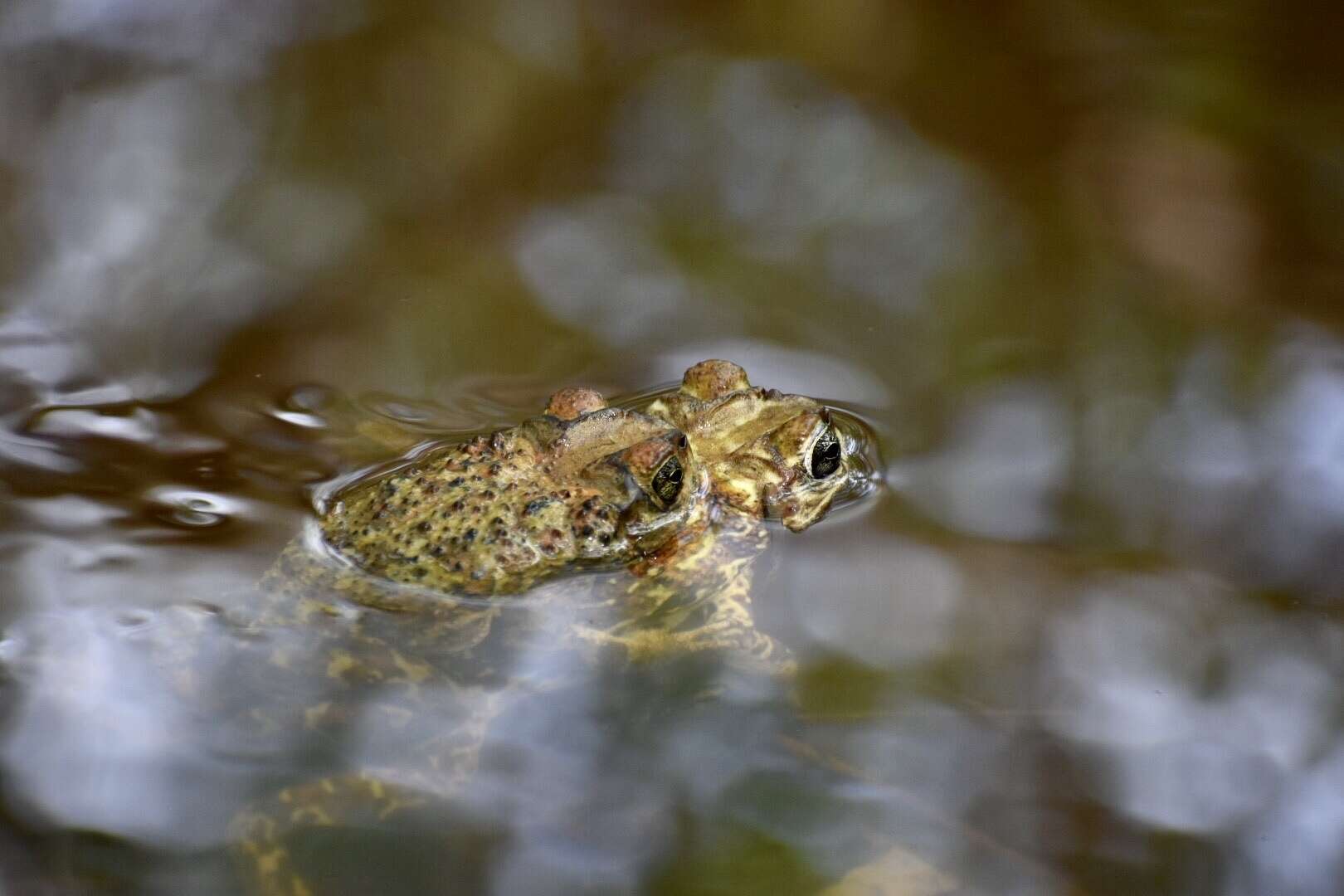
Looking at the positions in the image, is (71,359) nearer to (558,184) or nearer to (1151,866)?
(558,184)

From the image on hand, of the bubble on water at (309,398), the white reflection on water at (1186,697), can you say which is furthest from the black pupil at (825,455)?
the bubble on water at (309,398)

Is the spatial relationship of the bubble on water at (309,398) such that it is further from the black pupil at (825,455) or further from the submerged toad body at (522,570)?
the black pupil at (825,455)

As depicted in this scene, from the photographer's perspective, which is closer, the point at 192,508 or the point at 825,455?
the point at 192,508

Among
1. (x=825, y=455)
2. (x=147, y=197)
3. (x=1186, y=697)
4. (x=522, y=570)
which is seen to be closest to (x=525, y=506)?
(x=522, y=570)

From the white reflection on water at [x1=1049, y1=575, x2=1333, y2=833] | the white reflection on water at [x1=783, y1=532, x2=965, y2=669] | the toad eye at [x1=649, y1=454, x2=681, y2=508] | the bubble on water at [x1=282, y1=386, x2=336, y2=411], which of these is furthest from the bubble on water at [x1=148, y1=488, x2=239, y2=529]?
the white reflection on water at [x1=1049, y1=575, x2=1333, y2=833]

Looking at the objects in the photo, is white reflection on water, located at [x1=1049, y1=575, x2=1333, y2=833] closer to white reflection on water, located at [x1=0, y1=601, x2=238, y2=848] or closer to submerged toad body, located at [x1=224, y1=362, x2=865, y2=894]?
submerged toad body, located at [x1=224, y1=362, x2=865, y2=894]

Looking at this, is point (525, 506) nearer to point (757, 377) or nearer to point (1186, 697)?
point (757, 377)
